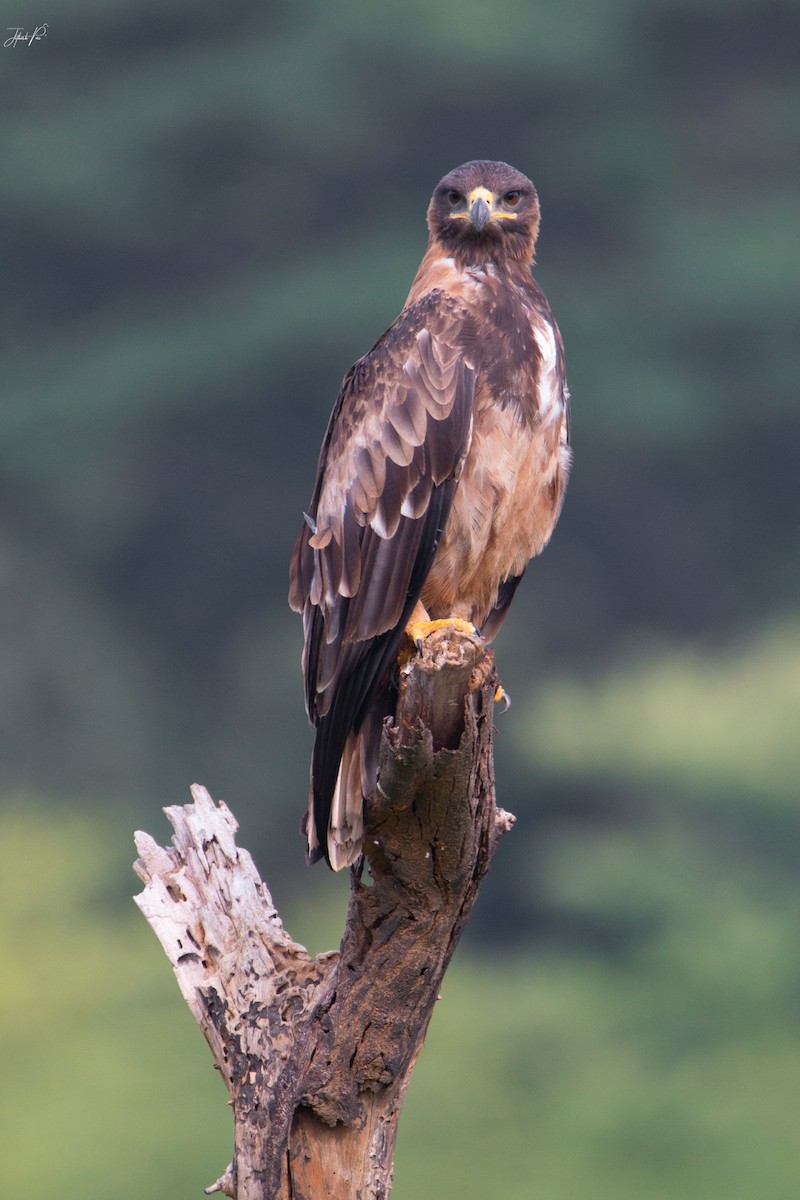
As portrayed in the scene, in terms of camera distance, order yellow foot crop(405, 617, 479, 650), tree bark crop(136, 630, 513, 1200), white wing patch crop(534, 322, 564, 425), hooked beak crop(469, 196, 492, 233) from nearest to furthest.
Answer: tree bark crop(136, 630, 513, 1200) → yellow foot crop(405, 617, 479, 650) → white wing patch crop(534, 322, 564, 425) → hooked beak crop(469, 196, 492, 233)

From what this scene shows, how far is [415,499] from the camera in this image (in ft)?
7.82

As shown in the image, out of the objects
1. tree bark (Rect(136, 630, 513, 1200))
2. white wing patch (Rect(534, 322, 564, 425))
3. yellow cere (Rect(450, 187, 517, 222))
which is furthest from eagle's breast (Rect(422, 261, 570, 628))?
tree bark (Rect(136, 630, 513, 1200))

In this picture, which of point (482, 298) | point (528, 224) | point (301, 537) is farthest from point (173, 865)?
point (528, 224)

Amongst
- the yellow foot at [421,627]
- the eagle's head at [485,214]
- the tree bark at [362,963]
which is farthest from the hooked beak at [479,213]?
the tree bark at [362,963]

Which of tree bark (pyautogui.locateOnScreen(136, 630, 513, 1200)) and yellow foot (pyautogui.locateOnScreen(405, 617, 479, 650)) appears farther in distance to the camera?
yellow foot (pyautogui.locateOnScreen(405, 617, 479, 650))

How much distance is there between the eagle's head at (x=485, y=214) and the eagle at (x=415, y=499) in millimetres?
46

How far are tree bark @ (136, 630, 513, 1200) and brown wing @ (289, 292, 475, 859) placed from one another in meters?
0.22

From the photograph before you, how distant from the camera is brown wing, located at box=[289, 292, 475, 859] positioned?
231cm

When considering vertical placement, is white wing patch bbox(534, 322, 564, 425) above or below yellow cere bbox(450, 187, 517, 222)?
below

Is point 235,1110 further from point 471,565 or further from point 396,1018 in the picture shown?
point 471,565

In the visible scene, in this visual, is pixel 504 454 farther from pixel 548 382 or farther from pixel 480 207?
pixel 480 207

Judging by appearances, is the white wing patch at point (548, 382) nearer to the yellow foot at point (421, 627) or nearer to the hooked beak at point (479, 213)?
the hooked beak at point (479, 213)

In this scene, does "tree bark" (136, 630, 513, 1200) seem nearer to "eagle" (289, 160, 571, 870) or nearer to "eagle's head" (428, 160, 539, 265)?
"eagle" (289, 160, 571, 870)

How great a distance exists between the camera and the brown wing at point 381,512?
231 cm
